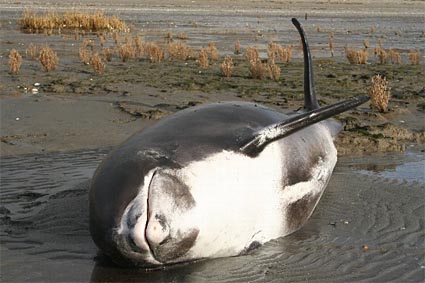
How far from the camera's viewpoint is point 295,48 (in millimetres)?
26578

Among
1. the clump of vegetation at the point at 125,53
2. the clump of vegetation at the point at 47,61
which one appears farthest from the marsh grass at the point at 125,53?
the clump of vegetation at the point at 47,61

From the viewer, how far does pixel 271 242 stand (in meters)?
5.59

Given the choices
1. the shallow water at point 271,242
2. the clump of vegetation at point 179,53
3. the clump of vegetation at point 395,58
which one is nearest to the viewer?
the shallow water at point 271,242

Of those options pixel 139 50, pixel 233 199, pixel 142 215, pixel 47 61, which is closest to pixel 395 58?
pixel 139 50

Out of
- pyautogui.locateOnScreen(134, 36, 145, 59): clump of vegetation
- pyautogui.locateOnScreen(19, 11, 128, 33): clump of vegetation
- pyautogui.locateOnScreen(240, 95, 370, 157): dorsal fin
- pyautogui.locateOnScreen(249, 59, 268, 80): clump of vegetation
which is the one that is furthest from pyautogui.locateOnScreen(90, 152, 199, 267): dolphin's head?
pyautogui.locateOnScreen(19, 11, 128, 33): clump of vegetation

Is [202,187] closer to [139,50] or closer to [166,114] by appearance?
[166,114]

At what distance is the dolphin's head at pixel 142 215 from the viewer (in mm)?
4445

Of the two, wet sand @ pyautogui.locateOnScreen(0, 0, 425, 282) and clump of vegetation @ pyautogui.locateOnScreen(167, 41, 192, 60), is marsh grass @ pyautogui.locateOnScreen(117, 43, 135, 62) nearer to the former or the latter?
wet sand @ pyautogui.locateOnScreen(0, 0, 425, 282)

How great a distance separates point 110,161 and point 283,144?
1.44 m

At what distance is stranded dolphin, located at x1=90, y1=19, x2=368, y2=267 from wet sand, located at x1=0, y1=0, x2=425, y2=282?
Answer: 0.22 meters

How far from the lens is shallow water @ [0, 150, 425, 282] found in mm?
5016

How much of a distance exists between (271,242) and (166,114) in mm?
6532

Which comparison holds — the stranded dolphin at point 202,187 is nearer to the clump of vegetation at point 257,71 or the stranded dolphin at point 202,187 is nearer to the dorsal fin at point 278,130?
Result: the dorsal fin at point 278,130

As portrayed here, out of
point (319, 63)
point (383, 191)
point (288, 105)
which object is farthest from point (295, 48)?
point (383, 191)
